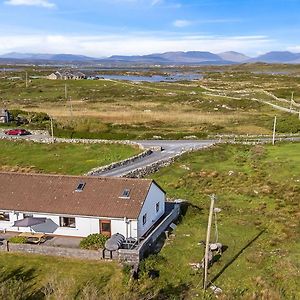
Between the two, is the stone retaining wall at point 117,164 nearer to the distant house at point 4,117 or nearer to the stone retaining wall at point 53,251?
the stone retaining wall at point 53,251

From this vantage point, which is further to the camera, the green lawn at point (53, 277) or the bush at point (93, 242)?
the bush at point (93, 242)

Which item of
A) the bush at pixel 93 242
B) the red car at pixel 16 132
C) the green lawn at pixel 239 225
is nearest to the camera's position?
the green lawn at pixel 239 225

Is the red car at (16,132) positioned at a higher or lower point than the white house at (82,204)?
lower

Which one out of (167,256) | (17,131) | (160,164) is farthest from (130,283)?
(17,131)

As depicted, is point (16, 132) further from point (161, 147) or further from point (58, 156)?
point (161, 147)

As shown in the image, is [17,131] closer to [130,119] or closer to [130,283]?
[130,119]

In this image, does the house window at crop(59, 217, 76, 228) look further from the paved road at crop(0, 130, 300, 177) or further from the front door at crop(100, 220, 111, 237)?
the paved road at crop(0, 130, 300, 177)

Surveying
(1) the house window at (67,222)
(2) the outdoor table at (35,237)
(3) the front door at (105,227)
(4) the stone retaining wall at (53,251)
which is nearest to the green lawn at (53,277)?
(4) the stone retaining wall at (53,251)
